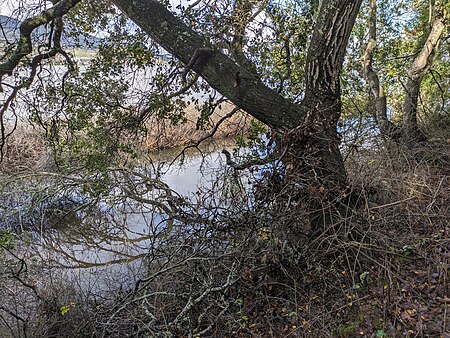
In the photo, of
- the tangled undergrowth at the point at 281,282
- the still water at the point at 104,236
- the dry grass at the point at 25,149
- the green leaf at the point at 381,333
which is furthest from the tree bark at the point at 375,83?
the dry grass at the point at 25,149

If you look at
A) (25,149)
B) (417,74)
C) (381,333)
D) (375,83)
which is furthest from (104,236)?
(417,74)

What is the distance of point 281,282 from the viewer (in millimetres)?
3672

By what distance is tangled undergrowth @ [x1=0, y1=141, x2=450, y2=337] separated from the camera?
9.68ft

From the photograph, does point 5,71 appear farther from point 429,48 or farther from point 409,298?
point 429,48

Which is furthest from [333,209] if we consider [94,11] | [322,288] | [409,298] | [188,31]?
[94,11]

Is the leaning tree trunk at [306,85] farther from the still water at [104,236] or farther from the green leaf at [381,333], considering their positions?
the still water at [104,236]

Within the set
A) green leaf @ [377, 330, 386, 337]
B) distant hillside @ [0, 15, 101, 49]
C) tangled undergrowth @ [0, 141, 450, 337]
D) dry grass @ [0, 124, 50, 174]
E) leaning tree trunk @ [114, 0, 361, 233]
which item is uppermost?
dry grass @ [0, 124, 50, 174]

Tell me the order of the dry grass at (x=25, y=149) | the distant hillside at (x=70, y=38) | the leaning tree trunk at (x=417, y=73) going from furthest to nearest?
the dry grass at (x=25, y=149)
the leaning tree trunk at (x=417, y=73)
the distant hillside at (x=70, y=38)

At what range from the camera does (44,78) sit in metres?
5.00

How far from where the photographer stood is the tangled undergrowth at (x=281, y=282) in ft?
9.68

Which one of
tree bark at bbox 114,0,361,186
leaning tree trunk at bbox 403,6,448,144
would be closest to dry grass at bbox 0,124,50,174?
tree bark at bbox 114,0,361,186

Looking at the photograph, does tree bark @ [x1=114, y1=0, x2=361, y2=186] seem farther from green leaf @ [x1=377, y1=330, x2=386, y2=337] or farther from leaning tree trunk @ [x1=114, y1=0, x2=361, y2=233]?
green leaf @ [x1=377, y1=330, x2=386, y2=337]

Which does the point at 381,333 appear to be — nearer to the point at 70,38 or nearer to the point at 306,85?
the point at 306,85

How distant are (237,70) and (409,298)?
8.17ft
